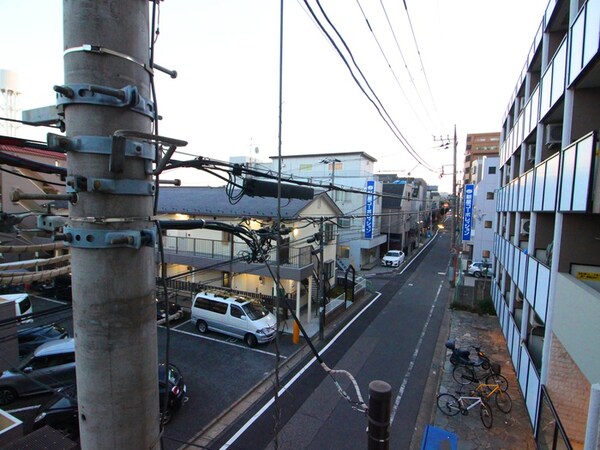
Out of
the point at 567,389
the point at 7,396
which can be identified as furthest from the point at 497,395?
the point at 7,396

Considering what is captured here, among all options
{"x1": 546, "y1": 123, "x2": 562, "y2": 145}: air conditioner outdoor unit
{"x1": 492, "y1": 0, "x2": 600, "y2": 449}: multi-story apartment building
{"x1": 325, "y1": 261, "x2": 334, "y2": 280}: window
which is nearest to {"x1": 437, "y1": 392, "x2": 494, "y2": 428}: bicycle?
{"x1": 492, "y1": 0, "x2": 600, "y2": 449}: multi-story apartment building

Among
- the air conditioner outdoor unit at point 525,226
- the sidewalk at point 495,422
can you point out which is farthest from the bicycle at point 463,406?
the air conditioner outdoor unit at point 525,226

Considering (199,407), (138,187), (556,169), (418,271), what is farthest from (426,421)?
(418,271)

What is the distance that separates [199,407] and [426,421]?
250 inches

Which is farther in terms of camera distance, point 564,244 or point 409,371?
point 409,371

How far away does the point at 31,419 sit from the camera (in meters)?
8.12

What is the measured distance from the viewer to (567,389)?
23.0ft

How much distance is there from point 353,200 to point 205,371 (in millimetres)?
20642

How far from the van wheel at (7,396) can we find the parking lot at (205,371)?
0.56 ft

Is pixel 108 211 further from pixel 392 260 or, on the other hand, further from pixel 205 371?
pixel 392 260

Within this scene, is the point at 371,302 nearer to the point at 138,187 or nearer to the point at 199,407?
the point at 199,407

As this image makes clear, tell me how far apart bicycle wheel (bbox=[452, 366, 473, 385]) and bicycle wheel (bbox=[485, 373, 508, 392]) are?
0.51 metres

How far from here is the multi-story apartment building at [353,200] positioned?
26641 mm

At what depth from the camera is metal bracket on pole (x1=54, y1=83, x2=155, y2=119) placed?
1.65 meters
